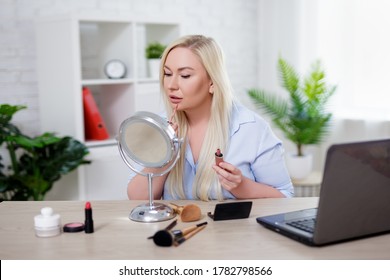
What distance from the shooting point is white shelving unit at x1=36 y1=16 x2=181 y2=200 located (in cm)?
347

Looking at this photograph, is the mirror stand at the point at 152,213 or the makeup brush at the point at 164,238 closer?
the makeup brush at the point at 164,238

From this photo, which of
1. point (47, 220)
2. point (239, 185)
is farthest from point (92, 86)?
point (47, 220)

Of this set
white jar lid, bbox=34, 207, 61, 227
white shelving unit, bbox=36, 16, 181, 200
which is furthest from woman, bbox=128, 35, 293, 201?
white shelving unit, bbox=36, 16, 181, 200

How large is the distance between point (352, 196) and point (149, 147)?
0.63m

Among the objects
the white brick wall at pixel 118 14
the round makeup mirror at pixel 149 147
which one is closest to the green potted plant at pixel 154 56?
the white brick wall at pixel 118 14

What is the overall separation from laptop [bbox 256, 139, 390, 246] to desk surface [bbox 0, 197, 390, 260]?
3 centimetres

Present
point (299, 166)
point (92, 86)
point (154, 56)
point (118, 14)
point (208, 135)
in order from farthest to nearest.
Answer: point (299, 166), point (118, 14), point (92, 86), point (154, 56), point (208, 135)

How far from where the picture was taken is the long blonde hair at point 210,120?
76.1 inches

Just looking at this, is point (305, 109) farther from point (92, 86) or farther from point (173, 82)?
point (173, 82)

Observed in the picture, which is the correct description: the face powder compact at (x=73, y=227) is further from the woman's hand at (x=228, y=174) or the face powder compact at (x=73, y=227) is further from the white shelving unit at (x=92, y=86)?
the white shelving unit at (x=92, y=86)

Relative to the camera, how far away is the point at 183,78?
1901 mm

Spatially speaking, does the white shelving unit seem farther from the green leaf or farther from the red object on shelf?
the green leaf
